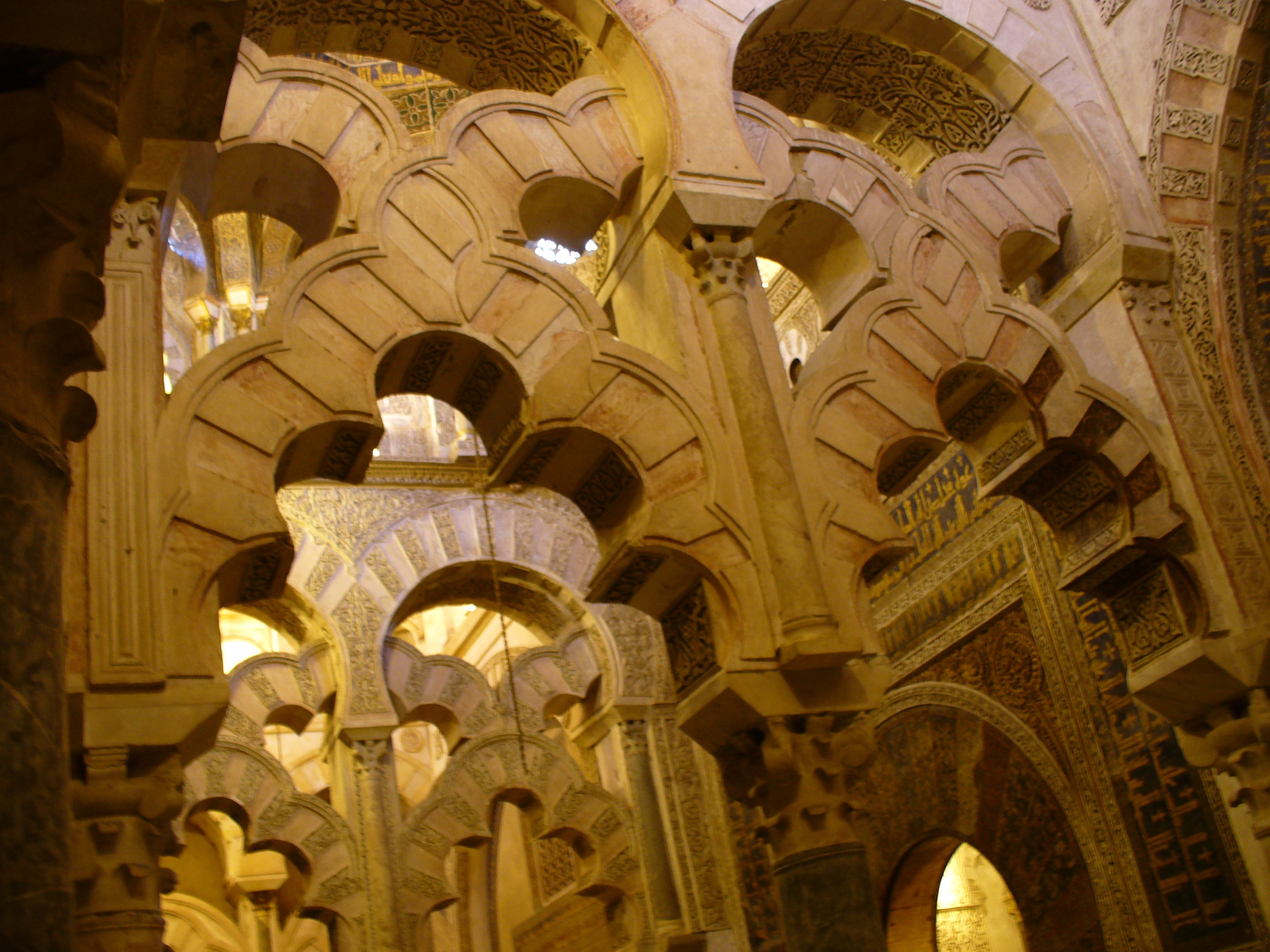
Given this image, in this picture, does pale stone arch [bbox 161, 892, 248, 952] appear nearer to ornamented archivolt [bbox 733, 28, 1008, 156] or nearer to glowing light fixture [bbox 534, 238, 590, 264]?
glowing light fixture [bbox 534, 238, 590, 264]

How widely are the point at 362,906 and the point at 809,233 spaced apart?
488 centimetres

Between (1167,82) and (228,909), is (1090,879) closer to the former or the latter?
(1167,82)

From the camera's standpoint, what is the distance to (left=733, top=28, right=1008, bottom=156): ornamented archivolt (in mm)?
5988

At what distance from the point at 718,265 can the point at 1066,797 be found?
3.60 metres

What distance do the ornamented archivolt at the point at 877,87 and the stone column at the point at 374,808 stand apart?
15.4 feet

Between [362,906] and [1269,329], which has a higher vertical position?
[1269,329]

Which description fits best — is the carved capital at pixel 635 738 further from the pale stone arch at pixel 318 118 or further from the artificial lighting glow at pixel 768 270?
the pale stone arch at pixel 318 118

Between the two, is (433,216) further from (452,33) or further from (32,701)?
(32,701)

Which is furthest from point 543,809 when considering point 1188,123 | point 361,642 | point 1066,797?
point 1188,123

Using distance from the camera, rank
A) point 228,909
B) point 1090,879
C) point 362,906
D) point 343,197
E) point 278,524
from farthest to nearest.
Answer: point 228,909 < point 362,906 < point 1090,879 < point 343,197 < point 278,524

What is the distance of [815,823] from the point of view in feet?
13.2

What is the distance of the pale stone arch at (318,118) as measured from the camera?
434cm

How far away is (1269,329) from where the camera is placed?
5.73 metres

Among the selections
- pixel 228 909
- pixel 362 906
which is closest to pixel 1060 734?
pixel 362 906
